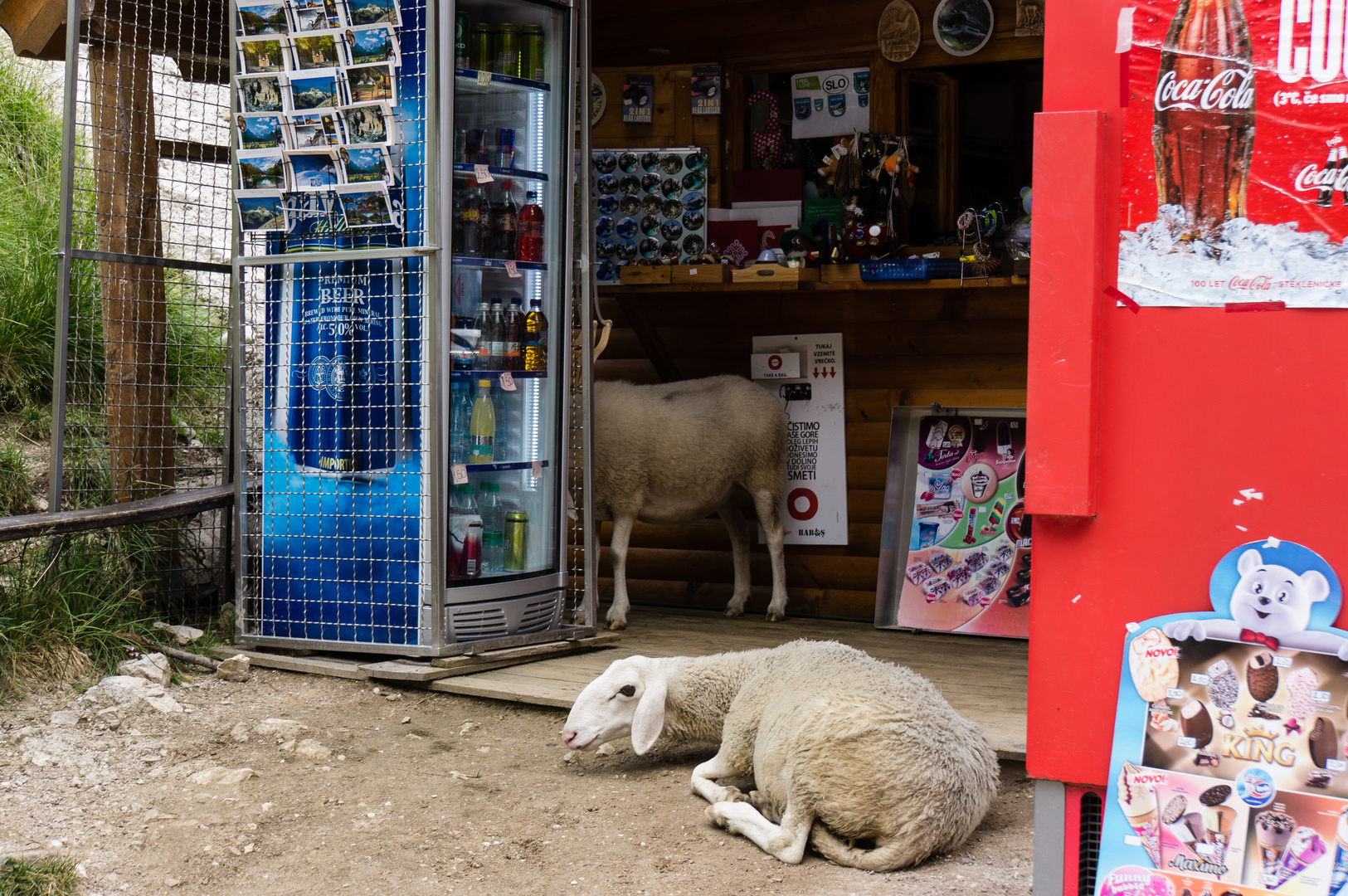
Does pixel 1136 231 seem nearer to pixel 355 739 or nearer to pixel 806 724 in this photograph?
pixel 806 724

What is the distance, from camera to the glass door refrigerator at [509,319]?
5.19 meters

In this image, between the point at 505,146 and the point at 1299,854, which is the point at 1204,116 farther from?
the point at 505,146

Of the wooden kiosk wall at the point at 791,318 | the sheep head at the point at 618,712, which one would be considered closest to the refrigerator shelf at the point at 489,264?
the wooden kiosk wall at the point at 791,318

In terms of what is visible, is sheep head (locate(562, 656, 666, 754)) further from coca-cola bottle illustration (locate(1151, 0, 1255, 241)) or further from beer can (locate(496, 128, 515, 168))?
beer can (locate(496, 128, 515, 168))

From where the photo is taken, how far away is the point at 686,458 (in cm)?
635

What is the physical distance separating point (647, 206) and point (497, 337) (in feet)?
6.10

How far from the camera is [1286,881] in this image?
7.07 ft

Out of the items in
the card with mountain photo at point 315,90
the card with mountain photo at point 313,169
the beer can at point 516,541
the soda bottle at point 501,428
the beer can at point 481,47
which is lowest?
the beer can at point 516,541

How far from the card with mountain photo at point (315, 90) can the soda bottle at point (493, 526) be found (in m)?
1.86

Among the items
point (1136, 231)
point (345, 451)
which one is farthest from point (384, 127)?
Answer: point (1136, 231)

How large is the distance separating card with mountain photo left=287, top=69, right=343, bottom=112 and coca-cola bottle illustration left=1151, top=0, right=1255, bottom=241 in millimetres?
3756

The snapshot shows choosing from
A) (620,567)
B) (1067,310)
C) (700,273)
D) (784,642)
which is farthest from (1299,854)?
(700,273)

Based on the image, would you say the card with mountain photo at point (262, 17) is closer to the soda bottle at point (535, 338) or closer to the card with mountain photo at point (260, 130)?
the card with mountain photo at point (260, 130)

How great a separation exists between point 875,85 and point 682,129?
1.17 m
